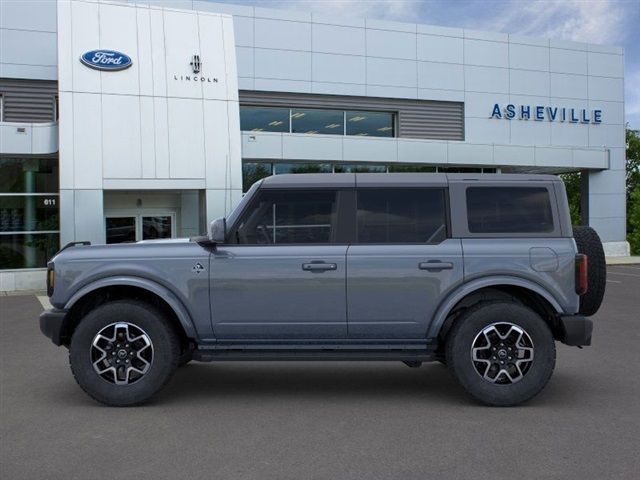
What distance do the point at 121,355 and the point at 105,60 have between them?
13633mm

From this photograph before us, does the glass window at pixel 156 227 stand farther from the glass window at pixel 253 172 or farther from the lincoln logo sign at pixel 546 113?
the lincoln logo sign at pixel 546 113

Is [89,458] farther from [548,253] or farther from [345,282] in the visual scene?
[548,253]

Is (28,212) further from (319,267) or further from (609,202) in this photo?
(609,202)

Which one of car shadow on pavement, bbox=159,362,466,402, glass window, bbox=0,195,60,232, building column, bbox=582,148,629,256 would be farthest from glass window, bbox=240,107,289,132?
car shadow on pavement, bbox=159,362,466,402

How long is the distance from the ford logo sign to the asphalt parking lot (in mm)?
11745

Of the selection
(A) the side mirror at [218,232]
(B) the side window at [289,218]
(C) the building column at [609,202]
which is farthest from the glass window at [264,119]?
(A) the side mirror at [218,232]

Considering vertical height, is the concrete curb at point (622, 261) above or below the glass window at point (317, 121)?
below

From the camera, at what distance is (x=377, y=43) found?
23.7 meters

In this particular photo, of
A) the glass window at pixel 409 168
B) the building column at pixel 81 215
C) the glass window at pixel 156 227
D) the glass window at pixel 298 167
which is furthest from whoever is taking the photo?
the glass window at pixel 409 168

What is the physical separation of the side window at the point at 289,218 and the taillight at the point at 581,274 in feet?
6.83

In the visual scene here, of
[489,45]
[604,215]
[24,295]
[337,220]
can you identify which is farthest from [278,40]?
[337,220]

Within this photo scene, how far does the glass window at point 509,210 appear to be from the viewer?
5.70 metres

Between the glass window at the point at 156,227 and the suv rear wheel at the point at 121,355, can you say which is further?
the glass window at the point at 156,227

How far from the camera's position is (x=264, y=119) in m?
22.8
